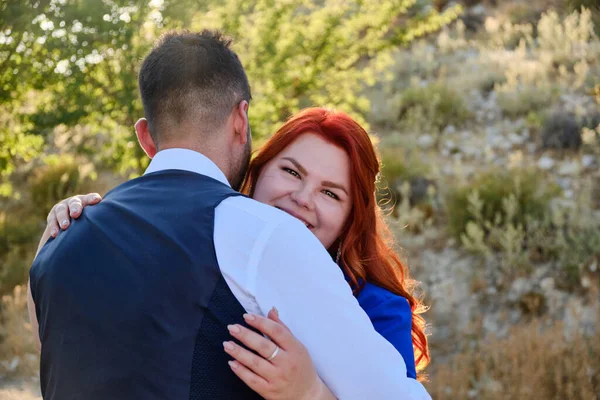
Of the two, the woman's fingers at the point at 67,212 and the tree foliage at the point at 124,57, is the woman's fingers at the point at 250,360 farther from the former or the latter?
the tree foliage at the point at 124,57

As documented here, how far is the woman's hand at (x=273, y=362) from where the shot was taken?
5.78ft

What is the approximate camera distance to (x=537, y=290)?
816cm

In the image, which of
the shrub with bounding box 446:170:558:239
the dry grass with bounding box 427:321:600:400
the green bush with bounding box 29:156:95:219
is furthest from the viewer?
the green bush with bounding box 29:156:95:219

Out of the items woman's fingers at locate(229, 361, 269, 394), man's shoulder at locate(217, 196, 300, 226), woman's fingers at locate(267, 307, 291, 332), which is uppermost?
man's shoulder at locate(217, 196, 300, 226)

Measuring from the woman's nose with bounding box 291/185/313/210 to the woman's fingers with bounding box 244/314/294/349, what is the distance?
1.20 meters

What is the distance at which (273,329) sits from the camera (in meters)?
1.78

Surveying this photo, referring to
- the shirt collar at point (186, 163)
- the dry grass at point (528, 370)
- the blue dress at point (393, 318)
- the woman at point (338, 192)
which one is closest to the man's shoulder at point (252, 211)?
the shirt collar at point (186, 163)

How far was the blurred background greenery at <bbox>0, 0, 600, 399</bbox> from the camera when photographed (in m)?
6.46

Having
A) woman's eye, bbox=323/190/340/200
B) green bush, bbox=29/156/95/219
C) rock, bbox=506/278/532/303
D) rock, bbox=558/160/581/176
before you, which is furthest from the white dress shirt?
green bush, bbox=29/156/95/219

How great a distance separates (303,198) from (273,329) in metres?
1.25

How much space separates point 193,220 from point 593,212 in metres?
8.37

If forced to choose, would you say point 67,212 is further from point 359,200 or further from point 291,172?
point 359,200

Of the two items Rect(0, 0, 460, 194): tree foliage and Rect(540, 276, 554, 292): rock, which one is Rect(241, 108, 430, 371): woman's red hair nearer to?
Rect(0, 0, 460, 194): tree foliage

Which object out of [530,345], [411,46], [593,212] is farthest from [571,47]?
[530,345]
